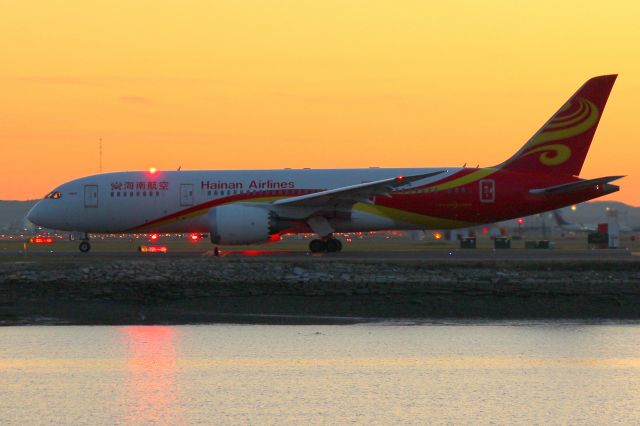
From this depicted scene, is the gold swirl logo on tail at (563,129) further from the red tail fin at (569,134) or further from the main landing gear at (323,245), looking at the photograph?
the main landing gear at (323,245)

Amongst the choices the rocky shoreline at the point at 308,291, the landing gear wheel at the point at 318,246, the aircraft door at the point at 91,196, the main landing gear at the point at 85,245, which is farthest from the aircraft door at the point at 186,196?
the rocky shoreline at the point at 308,291

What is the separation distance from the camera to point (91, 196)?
40.7 m

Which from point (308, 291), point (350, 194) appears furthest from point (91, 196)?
point (308, 291)

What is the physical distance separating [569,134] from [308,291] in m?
17.1

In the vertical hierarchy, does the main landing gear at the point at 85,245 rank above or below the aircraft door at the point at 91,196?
below

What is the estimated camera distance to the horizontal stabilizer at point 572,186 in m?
36.2

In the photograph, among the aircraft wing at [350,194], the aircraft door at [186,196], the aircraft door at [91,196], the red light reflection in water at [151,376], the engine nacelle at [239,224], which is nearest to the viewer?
the red light reflection in water at [151,376]

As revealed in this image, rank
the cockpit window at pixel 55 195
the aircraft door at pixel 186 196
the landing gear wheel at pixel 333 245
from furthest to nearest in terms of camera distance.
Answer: the cockpit window at pixel 55 195
the aircraft door at pixel 186 196
the landing gear wheel at pixel 333 245

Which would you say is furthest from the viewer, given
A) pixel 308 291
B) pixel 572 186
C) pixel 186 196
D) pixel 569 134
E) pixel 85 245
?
pixel 85 245

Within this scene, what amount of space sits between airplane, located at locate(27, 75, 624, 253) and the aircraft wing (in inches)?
2.6

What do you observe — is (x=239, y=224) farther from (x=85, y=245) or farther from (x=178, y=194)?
(x=85, y=245)

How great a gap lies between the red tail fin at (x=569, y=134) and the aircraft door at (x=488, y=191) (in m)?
1.36

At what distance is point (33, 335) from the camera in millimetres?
19062

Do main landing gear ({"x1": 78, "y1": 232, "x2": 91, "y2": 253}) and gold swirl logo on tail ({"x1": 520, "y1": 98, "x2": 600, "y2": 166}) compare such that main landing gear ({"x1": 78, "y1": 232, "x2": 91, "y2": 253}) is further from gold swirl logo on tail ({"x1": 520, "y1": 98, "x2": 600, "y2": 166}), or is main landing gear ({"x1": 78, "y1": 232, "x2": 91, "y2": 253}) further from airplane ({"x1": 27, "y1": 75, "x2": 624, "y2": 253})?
gold swirl logo on tail ({"x1": 520, "y1": 98, "x2": 600, "y2": 166})
